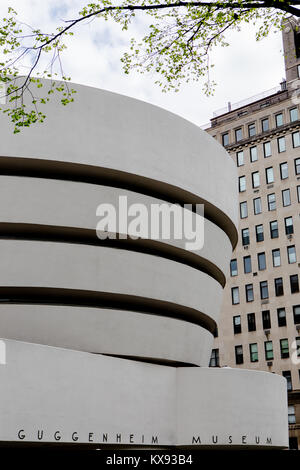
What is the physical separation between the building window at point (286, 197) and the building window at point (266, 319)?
1013 centimetres

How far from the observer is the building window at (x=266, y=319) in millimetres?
50459

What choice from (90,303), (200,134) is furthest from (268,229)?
(90,303)

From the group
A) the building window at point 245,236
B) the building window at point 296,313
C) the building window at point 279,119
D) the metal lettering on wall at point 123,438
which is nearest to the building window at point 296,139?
the building window at point 279,119

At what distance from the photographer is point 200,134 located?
65.9 feet

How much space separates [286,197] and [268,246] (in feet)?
16.0

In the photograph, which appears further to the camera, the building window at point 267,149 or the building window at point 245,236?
the building window at point 267,149

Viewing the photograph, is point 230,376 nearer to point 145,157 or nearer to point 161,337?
point 161,337

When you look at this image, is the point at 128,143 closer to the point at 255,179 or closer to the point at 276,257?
the point at 276,257

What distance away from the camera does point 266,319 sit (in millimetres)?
50750

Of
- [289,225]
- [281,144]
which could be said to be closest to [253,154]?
[281,144]

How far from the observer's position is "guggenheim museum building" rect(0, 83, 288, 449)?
15344mm

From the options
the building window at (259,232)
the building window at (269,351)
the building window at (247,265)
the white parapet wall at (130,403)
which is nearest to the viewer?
the white parapet wall at (130,403)

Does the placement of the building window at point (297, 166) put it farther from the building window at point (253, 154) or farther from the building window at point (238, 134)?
the building window at point (238, 134)
